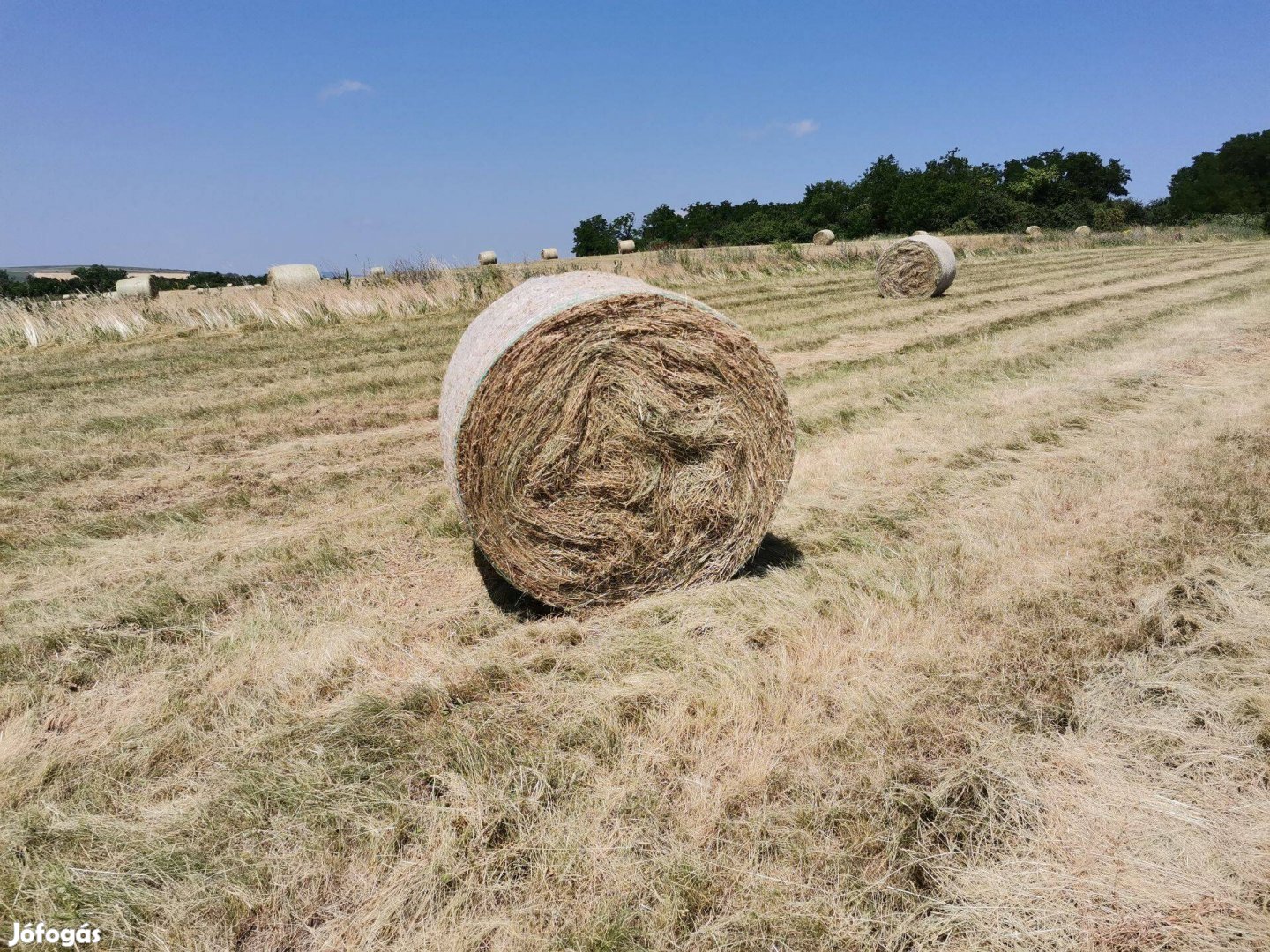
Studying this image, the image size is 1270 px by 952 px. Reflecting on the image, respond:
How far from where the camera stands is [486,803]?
2549mm

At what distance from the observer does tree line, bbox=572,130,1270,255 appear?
45.1m

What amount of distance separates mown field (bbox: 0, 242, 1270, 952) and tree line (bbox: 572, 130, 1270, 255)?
38.3m

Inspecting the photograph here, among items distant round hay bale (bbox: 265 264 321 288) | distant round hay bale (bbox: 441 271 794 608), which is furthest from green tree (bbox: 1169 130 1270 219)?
distant round hay bale (bbox: 441 271 794 608)

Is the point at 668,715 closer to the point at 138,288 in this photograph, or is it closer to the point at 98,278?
the point at 138,288

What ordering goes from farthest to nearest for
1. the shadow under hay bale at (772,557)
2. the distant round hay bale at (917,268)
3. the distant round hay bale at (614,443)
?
the distant round hay bale at (917,268) < the shadow under hay bale at (772,557) < the distant round hay bale at (614,443)

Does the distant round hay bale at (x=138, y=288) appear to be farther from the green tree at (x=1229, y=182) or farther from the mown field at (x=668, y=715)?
the green tree at (x=1229, y=182)

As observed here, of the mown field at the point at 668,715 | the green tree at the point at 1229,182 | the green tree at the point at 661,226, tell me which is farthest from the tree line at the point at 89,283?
the green tree at the point at 1229,182

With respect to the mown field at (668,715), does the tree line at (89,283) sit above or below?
above

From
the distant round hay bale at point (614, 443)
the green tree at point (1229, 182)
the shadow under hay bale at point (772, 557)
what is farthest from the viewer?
the green tree at point (1229, 182)

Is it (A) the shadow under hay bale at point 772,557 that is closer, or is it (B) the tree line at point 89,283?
(A) the shadow under hay bale at point 772,557

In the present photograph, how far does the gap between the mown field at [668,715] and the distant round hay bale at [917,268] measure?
970cm

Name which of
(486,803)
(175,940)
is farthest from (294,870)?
(486,803)

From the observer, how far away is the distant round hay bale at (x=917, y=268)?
15227 mm

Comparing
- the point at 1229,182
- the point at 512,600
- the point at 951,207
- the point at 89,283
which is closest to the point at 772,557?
the point at 512,600
